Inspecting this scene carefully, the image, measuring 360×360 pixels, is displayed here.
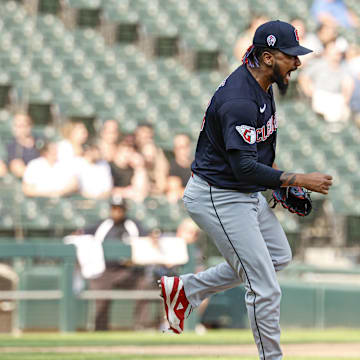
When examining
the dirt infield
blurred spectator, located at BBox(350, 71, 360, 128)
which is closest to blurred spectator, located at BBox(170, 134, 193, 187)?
the dirt infield

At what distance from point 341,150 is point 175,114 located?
2.62m

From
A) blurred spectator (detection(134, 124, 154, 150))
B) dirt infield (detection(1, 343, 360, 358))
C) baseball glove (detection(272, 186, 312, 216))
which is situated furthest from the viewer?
blurred spectator (detection(134, 124, 154, 150))

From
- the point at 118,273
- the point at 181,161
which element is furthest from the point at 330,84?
the point at 118,273

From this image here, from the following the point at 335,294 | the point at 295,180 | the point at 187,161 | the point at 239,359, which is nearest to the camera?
the point at 295,180

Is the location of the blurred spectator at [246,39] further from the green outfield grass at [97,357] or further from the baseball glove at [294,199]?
the baseball glove at [294,199]

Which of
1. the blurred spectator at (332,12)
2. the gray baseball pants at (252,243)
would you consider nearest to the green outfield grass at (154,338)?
the gray baseball pants at (252,243)

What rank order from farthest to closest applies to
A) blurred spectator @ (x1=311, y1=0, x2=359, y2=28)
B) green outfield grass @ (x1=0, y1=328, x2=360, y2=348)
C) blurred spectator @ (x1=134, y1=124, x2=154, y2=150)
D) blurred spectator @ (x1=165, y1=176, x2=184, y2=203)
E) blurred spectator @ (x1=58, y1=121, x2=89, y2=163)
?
blurred spectator @ (x1=311, y1=0, x2=359, y2=28), blurred spectator @ (x1=134, y1=124, x2=154, y2=150), blurred spectator @ (x1=165, y1=176, x2=184, y2=203), blurred spectator @ (x1=58, y1=121, x2=89, y2=163), green outfield grass @ (x1=0, y1=328, x2=360, y2=348)

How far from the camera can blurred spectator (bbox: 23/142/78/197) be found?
32.4 ft

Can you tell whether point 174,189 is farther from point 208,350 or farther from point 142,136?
point 208,350

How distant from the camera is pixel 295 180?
4109mm

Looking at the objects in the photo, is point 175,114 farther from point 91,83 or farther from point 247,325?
point 247,325

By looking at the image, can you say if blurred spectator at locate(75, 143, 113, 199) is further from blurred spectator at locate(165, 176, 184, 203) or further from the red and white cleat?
the red and white cleat

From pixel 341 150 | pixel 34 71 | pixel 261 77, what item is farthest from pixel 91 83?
pixel 261 77

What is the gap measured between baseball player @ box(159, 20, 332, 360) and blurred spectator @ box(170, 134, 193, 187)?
5709 millimetres
